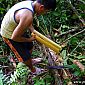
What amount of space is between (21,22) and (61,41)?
1809mm

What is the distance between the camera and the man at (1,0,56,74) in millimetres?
3523

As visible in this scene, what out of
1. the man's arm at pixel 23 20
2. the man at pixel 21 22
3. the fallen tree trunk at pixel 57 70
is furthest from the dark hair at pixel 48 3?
the fallen tree trunk at pixel 57 70

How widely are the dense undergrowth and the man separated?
0.37m

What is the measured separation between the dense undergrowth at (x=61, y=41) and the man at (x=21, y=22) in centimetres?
37

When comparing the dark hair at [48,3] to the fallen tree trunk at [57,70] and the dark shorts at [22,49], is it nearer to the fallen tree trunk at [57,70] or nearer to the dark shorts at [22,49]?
the dark shorts at [22,49]

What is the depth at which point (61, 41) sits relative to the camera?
517cm

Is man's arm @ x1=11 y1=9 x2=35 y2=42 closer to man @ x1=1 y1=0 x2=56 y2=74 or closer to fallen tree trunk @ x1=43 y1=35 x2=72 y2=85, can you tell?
man @ x1=1 y1=0 x2=56 y2=74

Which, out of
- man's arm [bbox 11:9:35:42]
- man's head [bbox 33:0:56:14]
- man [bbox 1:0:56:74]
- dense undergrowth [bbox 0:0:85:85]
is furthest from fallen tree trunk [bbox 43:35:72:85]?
man's head [bbox 33:0:56:14]

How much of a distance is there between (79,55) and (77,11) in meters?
1.41

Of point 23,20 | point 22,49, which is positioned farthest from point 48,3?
point 22,49

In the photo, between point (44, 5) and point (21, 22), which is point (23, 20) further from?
point (44, 5)

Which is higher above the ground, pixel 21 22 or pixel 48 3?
pixel 48 3

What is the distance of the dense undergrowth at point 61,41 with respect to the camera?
14.0ft

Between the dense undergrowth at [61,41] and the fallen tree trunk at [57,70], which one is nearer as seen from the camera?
the fallen tree trunk at [57,70]
